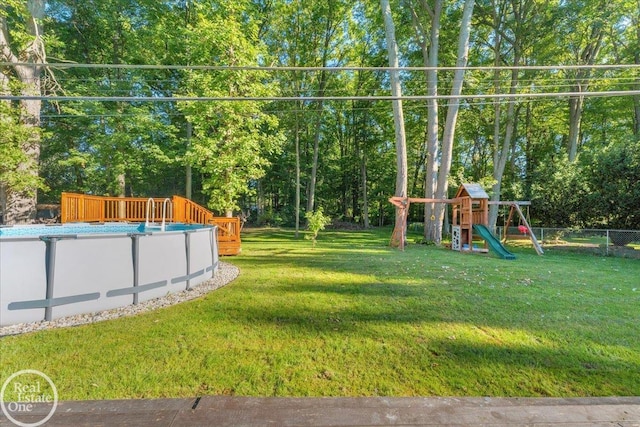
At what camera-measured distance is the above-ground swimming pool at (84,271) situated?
348 cm

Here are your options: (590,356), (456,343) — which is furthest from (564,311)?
(456,343)

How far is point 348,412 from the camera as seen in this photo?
2035mm

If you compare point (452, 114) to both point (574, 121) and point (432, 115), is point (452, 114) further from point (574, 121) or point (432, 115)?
point (574, 121)

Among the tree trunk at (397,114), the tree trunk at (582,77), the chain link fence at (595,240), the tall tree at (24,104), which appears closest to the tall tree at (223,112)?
the tall tree at (24,104)

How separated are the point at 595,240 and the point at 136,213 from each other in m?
18.4

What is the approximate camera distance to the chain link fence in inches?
A: 422

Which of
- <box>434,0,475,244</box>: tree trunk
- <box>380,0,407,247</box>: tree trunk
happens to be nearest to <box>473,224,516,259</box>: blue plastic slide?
<box>434,0,475,244</box>: tree trunk

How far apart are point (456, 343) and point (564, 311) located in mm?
2277

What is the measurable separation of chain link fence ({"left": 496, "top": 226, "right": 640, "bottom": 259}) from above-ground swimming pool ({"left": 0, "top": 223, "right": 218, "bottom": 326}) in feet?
46.5

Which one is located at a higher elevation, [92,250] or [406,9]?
[406,9]

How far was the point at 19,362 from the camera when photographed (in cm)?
270

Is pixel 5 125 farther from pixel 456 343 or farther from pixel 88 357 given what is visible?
pixel 456 343

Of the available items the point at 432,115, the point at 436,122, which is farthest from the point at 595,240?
the point at 432,115

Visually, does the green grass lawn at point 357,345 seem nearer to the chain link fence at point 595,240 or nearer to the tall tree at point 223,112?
the tall tree at point 223,112
